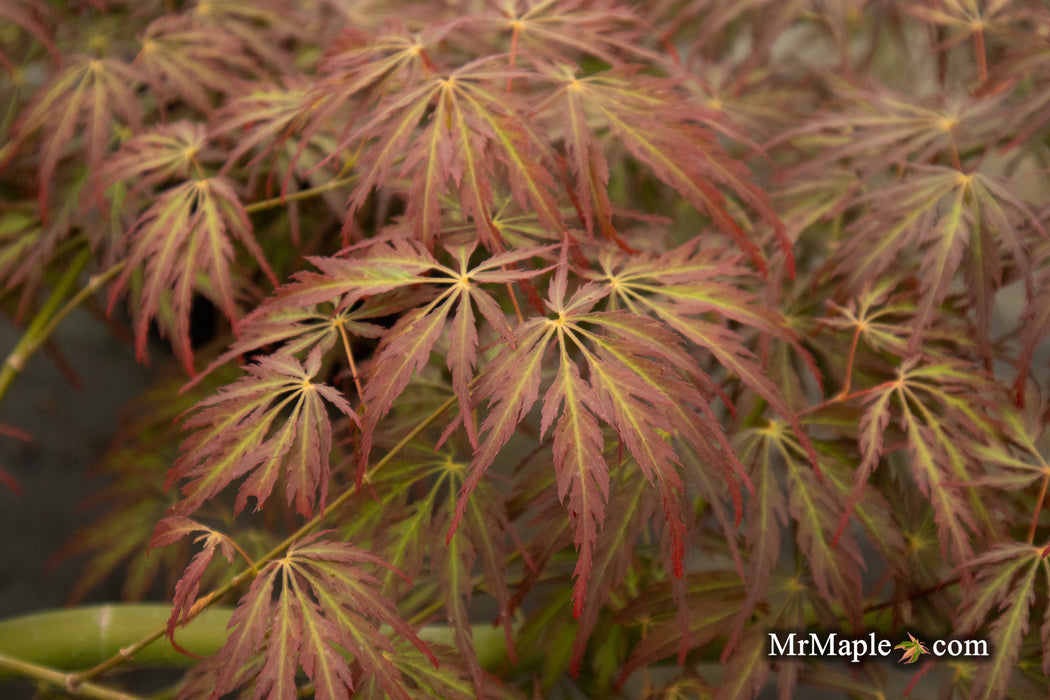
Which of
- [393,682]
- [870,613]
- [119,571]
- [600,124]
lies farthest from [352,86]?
[119,571]

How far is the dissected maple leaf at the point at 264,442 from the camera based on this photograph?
581 mm

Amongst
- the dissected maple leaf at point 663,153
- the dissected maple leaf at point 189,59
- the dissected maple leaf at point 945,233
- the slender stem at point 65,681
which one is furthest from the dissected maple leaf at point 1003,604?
the dissected maple leaf at point 189,59

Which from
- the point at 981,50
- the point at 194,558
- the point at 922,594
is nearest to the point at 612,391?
the point at 194,558

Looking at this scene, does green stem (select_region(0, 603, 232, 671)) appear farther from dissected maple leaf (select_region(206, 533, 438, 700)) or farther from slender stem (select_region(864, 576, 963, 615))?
slender stem (select_region(864, 576, 963, 615))

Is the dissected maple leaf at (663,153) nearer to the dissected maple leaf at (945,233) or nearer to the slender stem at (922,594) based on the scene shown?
the dissected maple leaf at (945,233)

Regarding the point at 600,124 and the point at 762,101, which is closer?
the point at 600,124

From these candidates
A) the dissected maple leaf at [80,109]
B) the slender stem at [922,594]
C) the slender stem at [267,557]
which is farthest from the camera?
the dissected maple leaf at [80,109]

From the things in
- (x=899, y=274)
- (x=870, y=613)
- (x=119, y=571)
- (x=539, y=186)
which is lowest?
(x=119, y=571)

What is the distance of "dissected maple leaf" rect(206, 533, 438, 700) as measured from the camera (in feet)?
1.82

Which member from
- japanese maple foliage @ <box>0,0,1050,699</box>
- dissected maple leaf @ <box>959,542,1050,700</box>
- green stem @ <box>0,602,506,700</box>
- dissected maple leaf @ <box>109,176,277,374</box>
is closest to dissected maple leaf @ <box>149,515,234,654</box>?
japanese maple foliage @ <box>0,0,1050,699</box>

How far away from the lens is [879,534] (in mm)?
714

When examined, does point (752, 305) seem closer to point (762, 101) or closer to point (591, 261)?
point (591, 261)

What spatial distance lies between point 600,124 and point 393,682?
616mm

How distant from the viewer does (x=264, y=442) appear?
1.98ft
